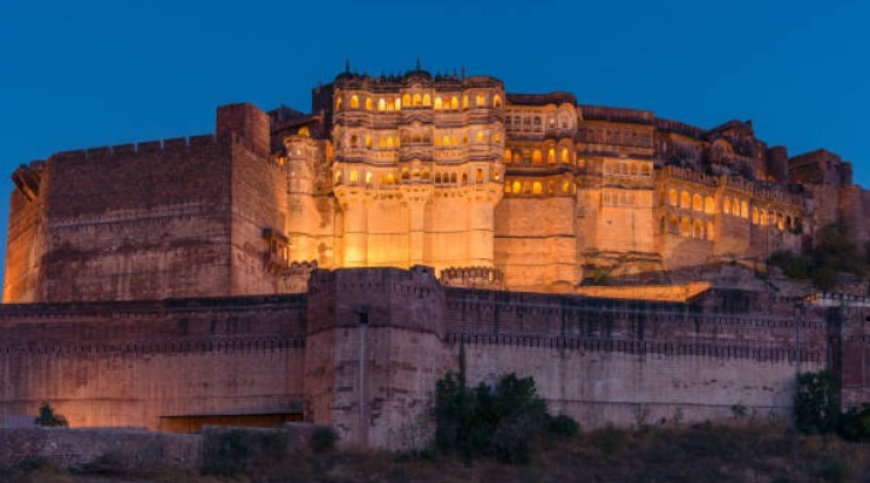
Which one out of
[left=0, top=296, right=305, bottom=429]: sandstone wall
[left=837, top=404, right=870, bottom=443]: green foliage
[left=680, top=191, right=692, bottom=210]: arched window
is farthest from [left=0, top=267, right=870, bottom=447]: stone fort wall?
[left=680, top=191, right=692, bottom=210]: arched window

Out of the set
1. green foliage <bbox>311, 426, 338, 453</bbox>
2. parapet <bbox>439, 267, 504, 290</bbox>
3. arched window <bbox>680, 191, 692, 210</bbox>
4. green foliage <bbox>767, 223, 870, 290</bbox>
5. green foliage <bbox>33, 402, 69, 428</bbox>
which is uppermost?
arched window <bbox>680, 191, 692, 210</bbox>

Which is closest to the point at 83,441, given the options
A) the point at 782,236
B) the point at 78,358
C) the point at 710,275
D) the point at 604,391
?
the point at 78,358

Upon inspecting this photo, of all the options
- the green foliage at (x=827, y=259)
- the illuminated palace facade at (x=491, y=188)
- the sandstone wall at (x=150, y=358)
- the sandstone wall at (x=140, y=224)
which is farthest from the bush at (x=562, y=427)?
the green foliage at (x=827, y=259)

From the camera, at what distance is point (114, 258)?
A: 2985 inches

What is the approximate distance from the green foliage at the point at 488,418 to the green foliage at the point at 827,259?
3253 cm

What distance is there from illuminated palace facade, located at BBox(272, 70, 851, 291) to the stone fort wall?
15.7 meters

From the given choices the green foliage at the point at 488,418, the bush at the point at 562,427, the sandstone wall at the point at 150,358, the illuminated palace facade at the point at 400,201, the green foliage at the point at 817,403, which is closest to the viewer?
the green foliage at the point at 488,418

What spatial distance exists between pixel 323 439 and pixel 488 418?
6.15 meters

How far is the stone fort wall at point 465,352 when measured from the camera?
6081 centimetres

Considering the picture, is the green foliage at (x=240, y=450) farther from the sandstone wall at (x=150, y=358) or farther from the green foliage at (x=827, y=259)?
the green foliage at (x=827, y=259)

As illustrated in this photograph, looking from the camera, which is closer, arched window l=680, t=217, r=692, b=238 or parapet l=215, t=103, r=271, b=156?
parapet l=215, t=103, r=271, b=156

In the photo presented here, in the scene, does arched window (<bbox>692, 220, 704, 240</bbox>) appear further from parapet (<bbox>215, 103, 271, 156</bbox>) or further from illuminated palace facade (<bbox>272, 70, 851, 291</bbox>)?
parapet (<bbox>215, 103, 271, 156</bbox>)

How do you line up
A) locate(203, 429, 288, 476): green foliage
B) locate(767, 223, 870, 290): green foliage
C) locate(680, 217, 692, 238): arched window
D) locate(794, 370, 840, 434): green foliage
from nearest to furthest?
1. locate(203, 429, 288, 476): green foliage
2. locate(794, 370, 840, 434): green foliage
3. locate(680, 217, 692, 238): arched window
4. locate(767, 223, 870, 290): green foliage

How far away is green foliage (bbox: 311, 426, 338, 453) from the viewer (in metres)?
53.3
